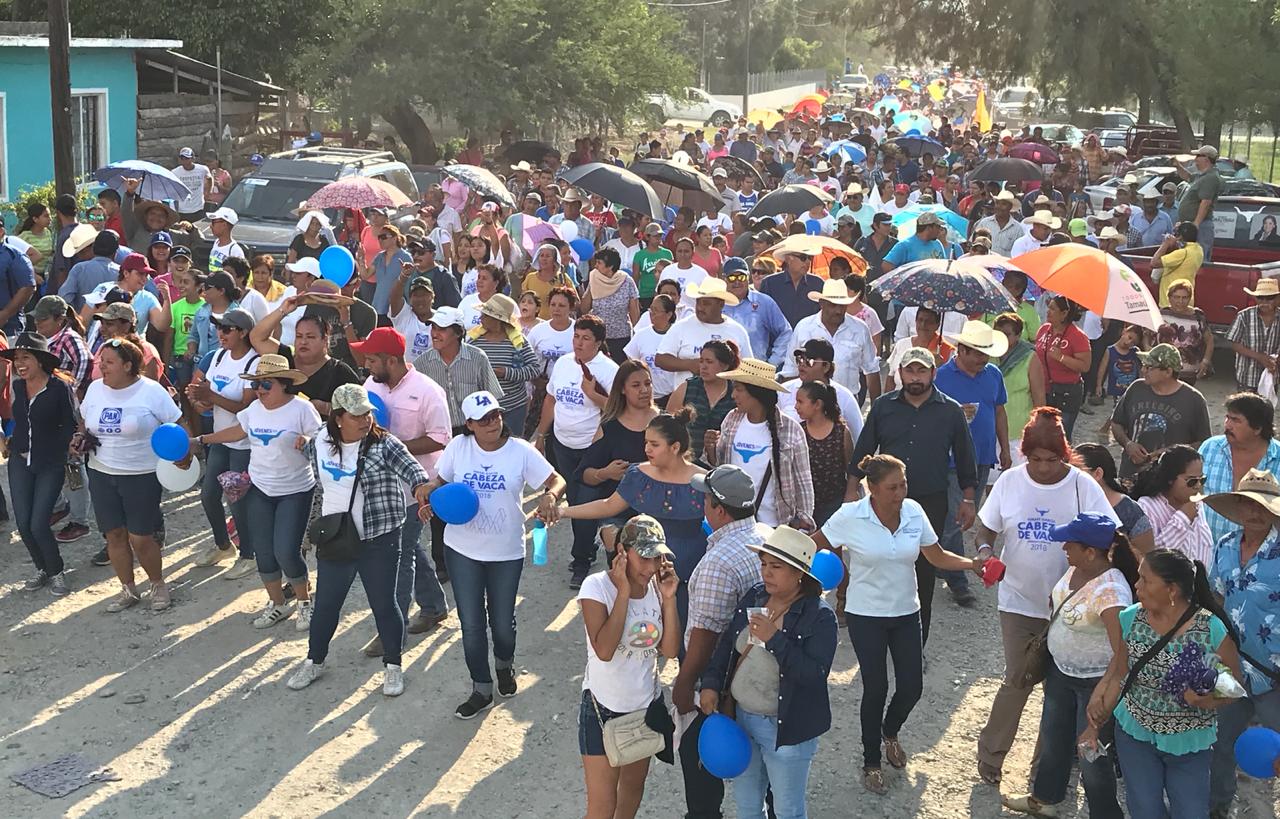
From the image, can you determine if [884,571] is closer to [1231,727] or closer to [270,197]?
[1231,727]

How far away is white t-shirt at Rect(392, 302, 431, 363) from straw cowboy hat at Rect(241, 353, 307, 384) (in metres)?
2.50

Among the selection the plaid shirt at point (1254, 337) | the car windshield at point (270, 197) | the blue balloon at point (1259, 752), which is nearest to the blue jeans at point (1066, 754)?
the blue balloon at point (1259, 752)

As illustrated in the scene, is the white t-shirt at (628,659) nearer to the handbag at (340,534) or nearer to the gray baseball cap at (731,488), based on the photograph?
the gray baseball cap at (731,488)

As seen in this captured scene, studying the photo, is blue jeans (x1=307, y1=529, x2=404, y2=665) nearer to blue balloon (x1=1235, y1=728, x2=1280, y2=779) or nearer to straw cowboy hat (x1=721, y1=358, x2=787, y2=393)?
straw cowboy hat (x1=721, y1=358, x2=787, y2=393)

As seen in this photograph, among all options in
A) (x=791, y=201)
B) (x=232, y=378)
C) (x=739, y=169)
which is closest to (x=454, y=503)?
(x=232, y=378)

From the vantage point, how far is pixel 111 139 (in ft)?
80.7

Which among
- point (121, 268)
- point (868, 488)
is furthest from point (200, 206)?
point (868, 488)

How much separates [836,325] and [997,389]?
1.61 m

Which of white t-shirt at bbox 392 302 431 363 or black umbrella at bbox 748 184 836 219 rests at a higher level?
black umbrella at bbox 748 184 836 219

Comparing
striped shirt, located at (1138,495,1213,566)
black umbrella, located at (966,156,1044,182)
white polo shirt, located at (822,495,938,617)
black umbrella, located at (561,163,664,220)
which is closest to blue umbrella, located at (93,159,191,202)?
black umbrella, located at (561,163,664,220)

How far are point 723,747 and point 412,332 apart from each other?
6222mm

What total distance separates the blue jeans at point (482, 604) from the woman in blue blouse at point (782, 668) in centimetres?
202

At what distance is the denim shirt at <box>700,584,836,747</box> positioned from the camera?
5.57 metres

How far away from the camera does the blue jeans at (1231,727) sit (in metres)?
6.32
